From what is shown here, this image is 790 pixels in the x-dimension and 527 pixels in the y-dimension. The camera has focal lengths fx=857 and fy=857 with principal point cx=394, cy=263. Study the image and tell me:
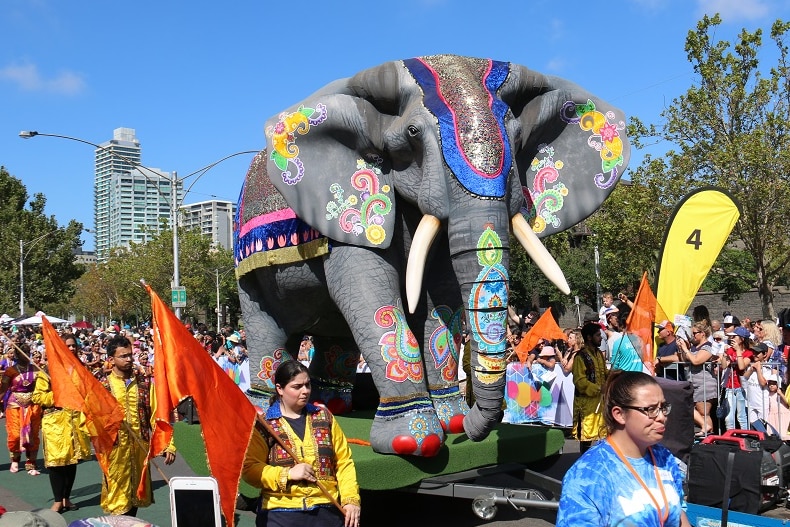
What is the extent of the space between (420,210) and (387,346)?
104cm

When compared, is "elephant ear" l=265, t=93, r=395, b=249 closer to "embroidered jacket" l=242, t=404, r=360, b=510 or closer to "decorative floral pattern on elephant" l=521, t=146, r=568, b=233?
"decorative floral pattern on elephant" l=521, t=146, r=568, b=233

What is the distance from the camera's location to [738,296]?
34.4 m

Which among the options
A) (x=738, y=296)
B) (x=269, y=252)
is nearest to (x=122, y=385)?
(x=269, y=252)

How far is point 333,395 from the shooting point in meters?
8.09

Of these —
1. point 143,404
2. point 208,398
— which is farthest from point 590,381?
point 208,398

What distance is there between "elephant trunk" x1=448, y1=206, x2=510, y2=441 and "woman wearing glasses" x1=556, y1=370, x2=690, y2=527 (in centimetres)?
258

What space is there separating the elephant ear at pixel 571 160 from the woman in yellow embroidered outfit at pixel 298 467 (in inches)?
130

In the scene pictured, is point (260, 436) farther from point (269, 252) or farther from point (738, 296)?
point (738, 296)

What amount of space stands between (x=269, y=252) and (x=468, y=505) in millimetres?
2664

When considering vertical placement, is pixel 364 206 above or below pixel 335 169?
below

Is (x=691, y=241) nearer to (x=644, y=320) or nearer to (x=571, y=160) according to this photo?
(x=644, y=320)

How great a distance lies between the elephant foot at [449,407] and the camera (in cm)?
Answer: 662

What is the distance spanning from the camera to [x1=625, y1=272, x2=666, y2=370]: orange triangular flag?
842 centimetres

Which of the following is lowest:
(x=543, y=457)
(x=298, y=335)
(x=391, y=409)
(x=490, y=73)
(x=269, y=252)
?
(x=543, y=457)
